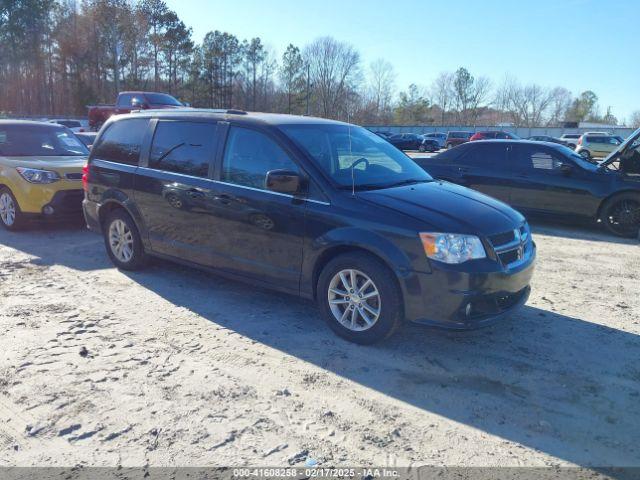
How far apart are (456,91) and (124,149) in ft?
337

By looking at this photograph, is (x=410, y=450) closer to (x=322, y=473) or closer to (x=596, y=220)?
(x=322, y=473)

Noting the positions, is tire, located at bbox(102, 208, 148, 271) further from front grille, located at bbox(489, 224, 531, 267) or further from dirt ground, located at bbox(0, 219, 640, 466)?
front grille, located at bbox(489, 224, 531, 267)

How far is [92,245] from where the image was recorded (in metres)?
7.45

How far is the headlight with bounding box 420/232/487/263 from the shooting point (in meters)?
3.79

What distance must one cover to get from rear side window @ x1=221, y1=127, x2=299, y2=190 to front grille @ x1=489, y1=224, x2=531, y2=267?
5.90 feet

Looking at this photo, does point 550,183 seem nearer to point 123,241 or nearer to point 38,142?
point 123,241

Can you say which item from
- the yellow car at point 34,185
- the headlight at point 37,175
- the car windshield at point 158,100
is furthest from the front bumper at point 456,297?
the car windshield at point 158,100

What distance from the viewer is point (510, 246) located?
413cm

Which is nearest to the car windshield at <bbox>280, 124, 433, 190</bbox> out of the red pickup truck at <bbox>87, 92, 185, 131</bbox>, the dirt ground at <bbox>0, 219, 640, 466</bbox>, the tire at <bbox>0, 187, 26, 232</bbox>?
the dirt ground at <bbox>0, 219, 640, 466</bbox>

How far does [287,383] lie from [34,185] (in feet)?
20.1

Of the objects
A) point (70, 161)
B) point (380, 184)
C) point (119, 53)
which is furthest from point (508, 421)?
point (119, 53)

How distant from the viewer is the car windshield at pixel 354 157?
4.54 metres

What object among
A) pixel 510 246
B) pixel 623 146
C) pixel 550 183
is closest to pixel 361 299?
pixel 510 246

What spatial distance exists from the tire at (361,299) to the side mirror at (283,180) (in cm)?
71
